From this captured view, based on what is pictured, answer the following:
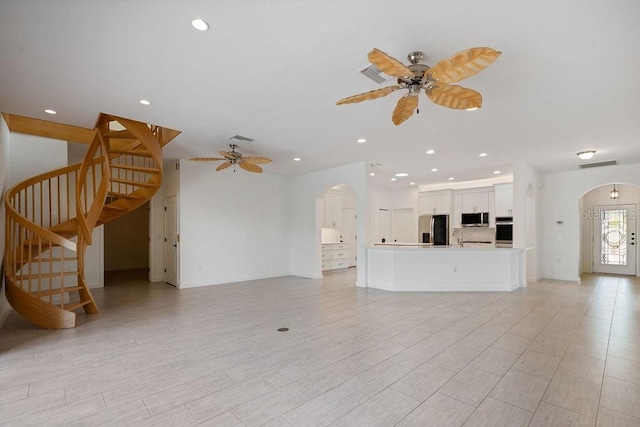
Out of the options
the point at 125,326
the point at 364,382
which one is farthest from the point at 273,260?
the point at 364,382

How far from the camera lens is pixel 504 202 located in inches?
331

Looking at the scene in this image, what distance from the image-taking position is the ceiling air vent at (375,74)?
110 inches

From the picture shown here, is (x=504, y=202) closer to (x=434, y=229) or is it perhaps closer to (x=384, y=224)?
(x=434, y=229)

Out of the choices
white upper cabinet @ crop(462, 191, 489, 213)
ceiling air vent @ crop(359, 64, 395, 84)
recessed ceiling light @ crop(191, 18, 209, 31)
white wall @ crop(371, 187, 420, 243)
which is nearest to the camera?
recessed ceiling light @ crop(191, 18, 209, 31)

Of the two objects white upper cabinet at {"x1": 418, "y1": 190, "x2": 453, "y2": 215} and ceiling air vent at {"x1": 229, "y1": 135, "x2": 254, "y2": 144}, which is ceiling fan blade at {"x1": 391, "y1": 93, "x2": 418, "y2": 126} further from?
white upper cabinet at {"x1": 418, "y1": 190, "x2": 453, "y2": 215}

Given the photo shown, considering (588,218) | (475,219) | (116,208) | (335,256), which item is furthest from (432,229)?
(116,208)

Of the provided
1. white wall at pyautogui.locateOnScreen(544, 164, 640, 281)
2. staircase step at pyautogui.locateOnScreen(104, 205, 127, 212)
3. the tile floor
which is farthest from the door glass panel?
staircase step at pyautogui.locateOnScreen(104, 205, 127, 212)

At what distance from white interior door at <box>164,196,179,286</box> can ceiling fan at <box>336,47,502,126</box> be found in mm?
5764

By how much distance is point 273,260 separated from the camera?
830 centimetres

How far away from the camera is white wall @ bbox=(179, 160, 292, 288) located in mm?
6816

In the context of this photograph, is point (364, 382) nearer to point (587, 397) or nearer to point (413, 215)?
point (587, 397)

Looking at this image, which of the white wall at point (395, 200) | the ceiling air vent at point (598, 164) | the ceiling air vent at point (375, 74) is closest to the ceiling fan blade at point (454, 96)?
the ceiling air vent at point (375, 74)

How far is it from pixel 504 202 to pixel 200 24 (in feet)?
28.4

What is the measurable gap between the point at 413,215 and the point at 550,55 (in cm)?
822
